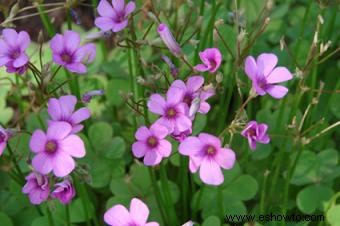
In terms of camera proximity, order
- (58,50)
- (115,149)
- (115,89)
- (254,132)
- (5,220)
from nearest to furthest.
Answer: (254,132), (58,50), (5,220), (115,149), (115,89)

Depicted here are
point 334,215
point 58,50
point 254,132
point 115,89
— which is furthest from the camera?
point 115,89

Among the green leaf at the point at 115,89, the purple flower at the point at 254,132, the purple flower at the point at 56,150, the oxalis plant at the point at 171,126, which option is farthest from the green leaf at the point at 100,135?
the purple flower at the point at 254,132

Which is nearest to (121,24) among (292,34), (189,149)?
(189,149)

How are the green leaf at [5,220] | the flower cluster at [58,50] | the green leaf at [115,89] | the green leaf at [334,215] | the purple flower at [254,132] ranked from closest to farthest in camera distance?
1. the purple flower at [254,132]
2. the flower cluster at [58,50]
3. the green leaf at [334,215]
4. the green leaf at [5,220]
5. the green leaf at [115,89]

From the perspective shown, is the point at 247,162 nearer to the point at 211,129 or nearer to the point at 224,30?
the point at 211,129

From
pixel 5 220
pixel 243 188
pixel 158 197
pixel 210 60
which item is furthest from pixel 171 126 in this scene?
pixel 5 220

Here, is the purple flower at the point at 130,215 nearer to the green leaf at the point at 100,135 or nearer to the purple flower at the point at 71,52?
the purple flower at the point at 71,52

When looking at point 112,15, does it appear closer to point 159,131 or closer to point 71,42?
point 71,42
